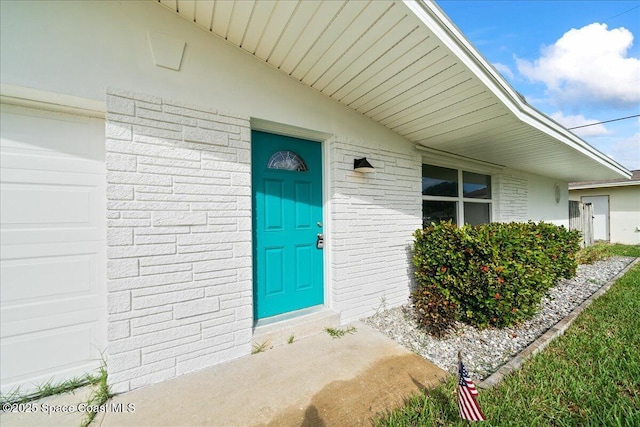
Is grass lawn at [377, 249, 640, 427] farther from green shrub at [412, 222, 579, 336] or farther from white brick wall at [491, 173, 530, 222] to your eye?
white brick wall at [491, 173, 530, 222]

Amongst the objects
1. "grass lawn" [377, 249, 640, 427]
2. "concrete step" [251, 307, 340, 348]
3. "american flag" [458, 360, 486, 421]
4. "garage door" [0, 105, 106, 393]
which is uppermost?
"garage door" [0, 105, 106, 393]

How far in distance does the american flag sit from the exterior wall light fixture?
7.37ft

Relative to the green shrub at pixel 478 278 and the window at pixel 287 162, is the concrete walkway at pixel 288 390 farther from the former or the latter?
the window at pixel 287 162

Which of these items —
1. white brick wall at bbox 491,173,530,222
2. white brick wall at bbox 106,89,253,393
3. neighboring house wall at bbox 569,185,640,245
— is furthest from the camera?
neighboring house wall at bbox 569,185,640,245

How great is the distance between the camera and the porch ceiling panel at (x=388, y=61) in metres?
2.04

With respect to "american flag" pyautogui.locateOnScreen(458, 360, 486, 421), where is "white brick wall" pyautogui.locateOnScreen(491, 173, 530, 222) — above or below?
above

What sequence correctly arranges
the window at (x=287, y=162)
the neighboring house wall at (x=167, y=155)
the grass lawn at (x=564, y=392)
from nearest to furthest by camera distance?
1. the grass lawn at (x=564, y=392)
2. the neighboring house wall at (x=167, y=155)
3. the window at (x=287, y=162)

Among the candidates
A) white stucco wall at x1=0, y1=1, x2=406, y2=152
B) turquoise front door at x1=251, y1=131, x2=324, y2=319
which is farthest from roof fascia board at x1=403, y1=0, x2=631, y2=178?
turquoise front door at x1=251, y1=131, x2=324, y2=319

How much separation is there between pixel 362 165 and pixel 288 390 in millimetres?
2436

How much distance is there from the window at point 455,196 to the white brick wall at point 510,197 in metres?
0.16

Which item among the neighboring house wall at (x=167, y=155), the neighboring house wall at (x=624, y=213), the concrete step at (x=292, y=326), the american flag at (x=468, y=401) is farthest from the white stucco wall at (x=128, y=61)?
the neighboring house wall at (x=624, y=213)

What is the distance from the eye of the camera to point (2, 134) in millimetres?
1925

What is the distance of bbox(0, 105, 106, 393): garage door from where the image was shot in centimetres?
194

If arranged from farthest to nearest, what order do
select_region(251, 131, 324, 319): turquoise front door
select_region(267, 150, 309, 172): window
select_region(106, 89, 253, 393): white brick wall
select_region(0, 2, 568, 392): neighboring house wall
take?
select_region(267, 150, 309, 172): window, select_region(251, 131, 324, 319): turquoise front door, select_region(106, 89, 253, 393): white brick wall, select_region(0, 2, 568, 392): neighboring house wall
